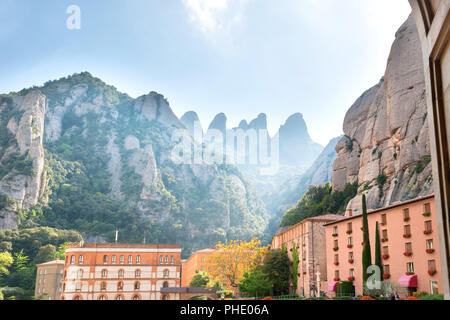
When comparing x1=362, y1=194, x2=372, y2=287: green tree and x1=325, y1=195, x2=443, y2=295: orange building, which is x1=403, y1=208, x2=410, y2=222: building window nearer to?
x1=325, y1=195, x2=443, y2=295: orange building

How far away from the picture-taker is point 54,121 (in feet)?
527

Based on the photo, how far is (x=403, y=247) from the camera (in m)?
33.4

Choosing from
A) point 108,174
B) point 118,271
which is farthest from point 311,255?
point 108,174

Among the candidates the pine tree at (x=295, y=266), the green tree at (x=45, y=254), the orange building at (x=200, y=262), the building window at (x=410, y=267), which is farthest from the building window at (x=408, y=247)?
the green tree at (x=45, y=254)

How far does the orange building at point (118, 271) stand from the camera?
67500 mm

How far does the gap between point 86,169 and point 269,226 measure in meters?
78.5

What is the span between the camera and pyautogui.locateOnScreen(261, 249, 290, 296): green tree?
5284 centimetres

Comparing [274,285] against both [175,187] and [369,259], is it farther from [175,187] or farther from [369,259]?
[175,187]

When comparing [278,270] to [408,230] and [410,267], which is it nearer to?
[410,267]

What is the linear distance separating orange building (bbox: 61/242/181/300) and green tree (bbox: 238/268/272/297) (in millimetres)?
22331

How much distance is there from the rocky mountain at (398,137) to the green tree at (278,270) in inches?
531

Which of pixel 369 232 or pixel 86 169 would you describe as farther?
pixel 86 169

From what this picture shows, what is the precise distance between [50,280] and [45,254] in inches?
666

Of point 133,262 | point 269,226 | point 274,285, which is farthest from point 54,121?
point 274,285
